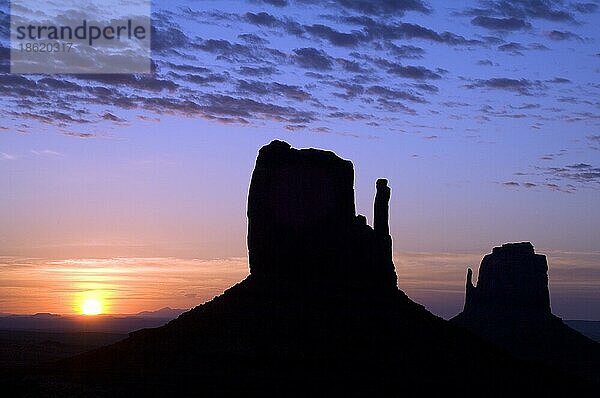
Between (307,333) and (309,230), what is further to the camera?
(309,230)

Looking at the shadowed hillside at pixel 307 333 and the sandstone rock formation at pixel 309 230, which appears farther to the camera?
the sandstone rock formation at pixel 309 230

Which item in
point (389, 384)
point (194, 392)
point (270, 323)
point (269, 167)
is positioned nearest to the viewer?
point (194, 392)

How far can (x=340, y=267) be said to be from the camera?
88.7m

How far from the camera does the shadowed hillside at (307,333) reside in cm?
7025

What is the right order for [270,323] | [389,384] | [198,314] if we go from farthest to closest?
[198,314] < [270,323] < [389,384]

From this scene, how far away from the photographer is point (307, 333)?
3068 inches

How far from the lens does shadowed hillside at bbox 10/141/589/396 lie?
230ft

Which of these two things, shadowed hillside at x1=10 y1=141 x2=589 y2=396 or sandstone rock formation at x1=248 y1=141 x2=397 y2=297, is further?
sandstone rock formation at x1=248 y1=141 x2=397 y2=297

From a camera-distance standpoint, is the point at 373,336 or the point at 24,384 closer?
the point at 24,384

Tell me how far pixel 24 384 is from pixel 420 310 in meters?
42.6

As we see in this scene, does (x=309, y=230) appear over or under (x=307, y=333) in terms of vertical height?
over

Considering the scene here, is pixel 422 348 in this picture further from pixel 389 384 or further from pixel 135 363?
pixel 135 363

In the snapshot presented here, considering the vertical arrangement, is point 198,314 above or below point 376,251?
below

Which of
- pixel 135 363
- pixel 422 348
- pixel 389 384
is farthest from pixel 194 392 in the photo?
pixel 422 348
